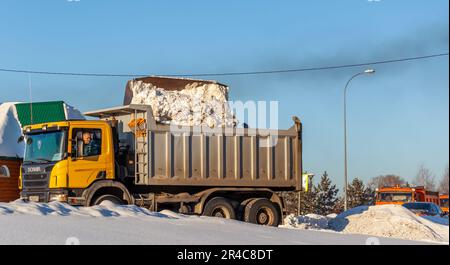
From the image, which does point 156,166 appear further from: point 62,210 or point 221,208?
point 62,210

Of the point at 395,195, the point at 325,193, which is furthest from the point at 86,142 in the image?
the point at 325,193

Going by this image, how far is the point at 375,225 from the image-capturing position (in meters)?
21.0

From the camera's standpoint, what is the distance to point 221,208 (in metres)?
18.1

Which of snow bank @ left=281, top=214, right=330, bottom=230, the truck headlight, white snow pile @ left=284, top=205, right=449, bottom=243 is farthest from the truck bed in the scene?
white snow pile @ left=284, top=205, right=449, bottom=243

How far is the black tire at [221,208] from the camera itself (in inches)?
703

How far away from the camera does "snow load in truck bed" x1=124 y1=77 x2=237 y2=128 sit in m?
18.4

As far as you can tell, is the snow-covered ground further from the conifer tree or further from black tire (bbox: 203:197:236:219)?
the conifer tree

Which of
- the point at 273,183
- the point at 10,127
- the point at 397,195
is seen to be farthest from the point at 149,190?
the point at 397,195

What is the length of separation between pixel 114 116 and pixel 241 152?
3.34 metres

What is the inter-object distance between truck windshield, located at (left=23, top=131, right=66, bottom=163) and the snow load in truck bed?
2.52 metres

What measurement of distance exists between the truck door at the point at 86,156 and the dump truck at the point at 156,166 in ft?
0.08

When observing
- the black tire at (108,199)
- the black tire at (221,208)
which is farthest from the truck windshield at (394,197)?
the black tire at (108,199)

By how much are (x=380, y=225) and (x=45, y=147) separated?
999 centimetres

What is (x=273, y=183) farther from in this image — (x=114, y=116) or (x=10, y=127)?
(x=10, y=127)
